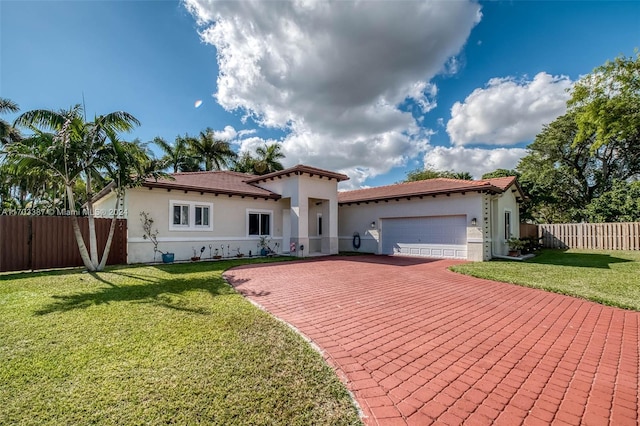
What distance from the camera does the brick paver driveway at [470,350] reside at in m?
2.98

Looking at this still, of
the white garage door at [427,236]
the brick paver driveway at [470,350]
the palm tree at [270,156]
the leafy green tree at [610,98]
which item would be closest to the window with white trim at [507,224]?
the white garage door at [427,236]

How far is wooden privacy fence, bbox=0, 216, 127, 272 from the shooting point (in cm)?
1038

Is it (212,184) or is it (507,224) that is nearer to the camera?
(212,184)

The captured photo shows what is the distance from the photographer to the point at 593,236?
1897cm

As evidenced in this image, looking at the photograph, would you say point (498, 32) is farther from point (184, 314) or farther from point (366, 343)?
point (184, 314)

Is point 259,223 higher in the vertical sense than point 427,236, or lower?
higher

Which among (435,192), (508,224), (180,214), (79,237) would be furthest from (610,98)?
(79,237)

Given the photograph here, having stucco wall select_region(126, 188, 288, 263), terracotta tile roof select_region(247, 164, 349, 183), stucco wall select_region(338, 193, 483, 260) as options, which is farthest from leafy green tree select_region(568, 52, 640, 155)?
stucco wall select_region(126, 188, 288, 263)

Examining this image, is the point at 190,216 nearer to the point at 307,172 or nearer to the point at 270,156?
the point at 307,172

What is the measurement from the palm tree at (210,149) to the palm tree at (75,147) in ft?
78.2

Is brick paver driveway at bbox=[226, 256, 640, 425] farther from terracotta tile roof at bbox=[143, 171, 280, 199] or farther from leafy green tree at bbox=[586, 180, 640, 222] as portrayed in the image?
leafy green tree at bbox=[586, 180, 640, 222]

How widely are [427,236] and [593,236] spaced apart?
1205 cm

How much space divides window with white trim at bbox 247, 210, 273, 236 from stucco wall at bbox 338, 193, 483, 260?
20.4 feet

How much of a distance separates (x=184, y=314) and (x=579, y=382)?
6192mm
